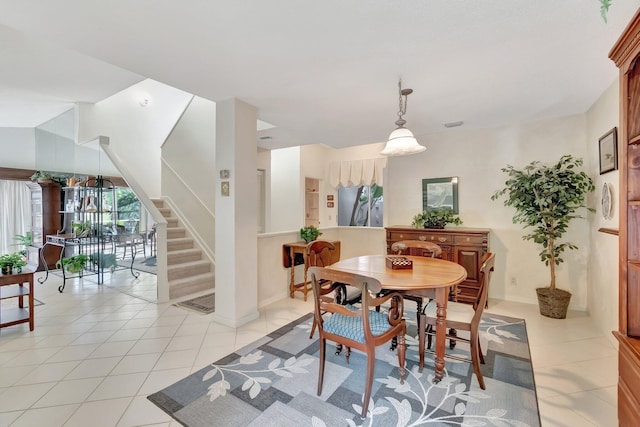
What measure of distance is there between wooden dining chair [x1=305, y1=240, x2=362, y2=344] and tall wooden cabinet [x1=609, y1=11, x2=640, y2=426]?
1.74 metres

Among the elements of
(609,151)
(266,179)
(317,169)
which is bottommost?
(609,151)

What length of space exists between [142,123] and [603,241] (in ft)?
24.6

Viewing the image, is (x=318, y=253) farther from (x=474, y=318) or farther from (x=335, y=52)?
(x=335, y=52)

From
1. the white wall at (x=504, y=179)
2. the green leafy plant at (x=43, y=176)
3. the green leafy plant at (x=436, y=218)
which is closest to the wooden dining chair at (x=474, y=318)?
the green leafy plant at (x=436, y=218)

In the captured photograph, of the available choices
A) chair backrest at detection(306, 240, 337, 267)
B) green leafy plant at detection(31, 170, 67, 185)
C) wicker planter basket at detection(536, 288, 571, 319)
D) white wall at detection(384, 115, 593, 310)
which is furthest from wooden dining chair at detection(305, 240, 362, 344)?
green leafy plant at detection(31, 170, 67, 185)

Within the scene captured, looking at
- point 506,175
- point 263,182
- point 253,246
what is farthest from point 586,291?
point 263,182

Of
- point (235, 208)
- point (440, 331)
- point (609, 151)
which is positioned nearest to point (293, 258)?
point (235, 208)

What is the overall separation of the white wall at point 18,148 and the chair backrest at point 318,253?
6.27m

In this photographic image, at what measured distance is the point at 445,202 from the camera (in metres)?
4.36

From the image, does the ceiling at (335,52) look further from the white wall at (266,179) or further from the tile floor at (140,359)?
the tile floor at (140,359)

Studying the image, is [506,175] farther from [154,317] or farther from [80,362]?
[80,362]

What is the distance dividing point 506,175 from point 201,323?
14.5 feet

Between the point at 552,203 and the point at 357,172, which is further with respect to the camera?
the point at 357,172

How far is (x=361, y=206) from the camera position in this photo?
6.71 meters
